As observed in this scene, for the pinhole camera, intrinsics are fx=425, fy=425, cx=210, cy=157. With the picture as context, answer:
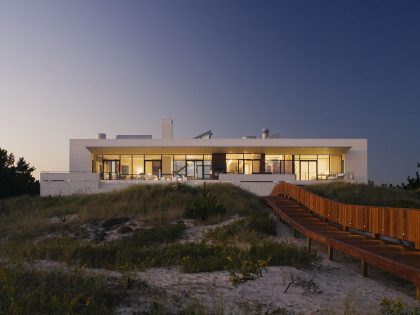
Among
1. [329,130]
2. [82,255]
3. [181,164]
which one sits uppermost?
[329,130]

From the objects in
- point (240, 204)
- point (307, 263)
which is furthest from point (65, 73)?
point (307, 263)

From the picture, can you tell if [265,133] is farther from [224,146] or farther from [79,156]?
[79,156]

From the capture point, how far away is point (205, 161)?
38.4 m

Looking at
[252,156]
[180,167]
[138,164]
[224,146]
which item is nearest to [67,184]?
[138,164]

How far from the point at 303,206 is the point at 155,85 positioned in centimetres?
1324

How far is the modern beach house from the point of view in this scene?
30.2 m

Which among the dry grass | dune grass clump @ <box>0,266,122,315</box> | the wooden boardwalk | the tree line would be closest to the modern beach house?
the tree line

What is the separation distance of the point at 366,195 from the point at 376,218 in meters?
15.3

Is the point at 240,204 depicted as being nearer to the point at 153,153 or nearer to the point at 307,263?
the point at 307,263

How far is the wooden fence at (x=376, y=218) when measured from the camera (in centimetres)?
917

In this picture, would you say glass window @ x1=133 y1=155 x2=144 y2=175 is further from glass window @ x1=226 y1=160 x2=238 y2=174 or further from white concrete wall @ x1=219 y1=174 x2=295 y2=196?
white concrete wall @ x1=219 y1=174 x2=295 y2=196

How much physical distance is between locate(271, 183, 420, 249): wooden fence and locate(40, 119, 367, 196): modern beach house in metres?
15.8

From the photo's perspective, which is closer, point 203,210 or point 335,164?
point 203,210

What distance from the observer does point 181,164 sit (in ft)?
126
